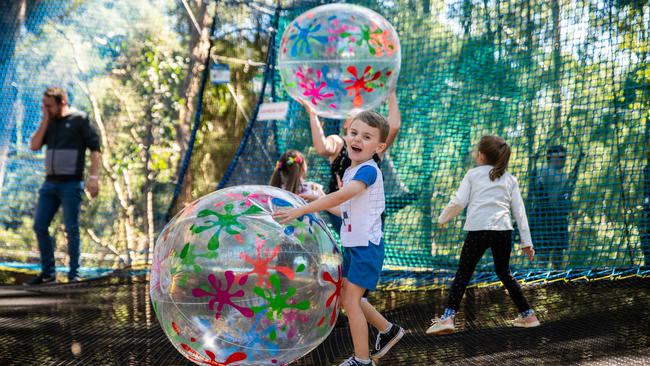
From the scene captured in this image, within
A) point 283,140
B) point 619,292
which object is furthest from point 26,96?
point 619,292

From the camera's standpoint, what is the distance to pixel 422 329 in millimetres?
4418

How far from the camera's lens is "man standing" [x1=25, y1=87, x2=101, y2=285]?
251 inches

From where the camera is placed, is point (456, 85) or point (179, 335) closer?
point (179, 335)

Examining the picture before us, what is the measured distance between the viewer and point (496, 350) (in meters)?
3.72

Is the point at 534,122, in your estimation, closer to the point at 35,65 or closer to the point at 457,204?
the point at 457,204

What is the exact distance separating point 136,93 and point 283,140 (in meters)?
2.91

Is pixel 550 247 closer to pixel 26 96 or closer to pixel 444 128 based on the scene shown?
pixel 444 128

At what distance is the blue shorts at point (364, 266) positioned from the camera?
329 centimetres

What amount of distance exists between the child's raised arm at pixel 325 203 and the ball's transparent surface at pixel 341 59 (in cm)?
118

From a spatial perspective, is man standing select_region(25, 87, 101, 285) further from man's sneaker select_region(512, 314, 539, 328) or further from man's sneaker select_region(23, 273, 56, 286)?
man's sneaker select_region(512, 314, 539, 328)

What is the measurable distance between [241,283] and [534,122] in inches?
162

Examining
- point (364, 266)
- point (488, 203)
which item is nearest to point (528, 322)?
point (488, 203)

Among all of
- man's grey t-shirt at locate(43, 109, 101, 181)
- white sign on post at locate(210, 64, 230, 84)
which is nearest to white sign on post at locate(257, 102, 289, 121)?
white sign on post at locate(210, 64, 230, 84)

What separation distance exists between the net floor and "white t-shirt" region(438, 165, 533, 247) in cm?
58
